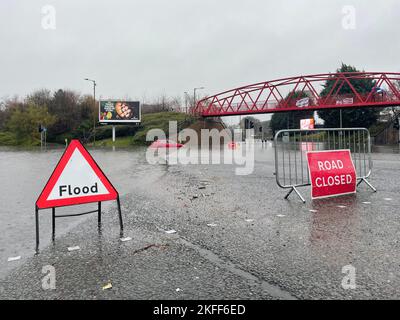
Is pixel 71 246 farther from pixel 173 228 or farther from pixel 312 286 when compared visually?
pixel 312 286

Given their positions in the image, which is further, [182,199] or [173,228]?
[182,199]

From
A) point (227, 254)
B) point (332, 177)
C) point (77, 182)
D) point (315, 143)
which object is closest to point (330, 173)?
point (332, 177)

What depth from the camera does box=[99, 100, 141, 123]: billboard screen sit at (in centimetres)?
5047

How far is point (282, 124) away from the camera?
8319 cm

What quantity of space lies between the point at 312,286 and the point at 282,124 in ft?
276

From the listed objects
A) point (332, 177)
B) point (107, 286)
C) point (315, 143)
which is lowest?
point (107, 286)

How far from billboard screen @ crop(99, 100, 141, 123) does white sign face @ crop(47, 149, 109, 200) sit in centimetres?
4824

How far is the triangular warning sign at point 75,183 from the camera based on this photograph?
4.19m

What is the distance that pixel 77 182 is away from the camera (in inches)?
173

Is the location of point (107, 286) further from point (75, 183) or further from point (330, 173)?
point (330, 173)

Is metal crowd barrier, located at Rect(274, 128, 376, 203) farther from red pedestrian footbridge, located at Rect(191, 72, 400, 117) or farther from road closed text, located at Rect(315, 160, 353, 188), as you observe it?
red pedestrian footbridge, located at Rect(191, 72, 400, 117)

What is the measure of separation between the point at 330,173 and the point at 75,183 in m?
5.29
